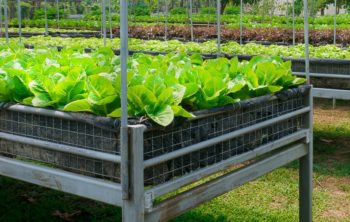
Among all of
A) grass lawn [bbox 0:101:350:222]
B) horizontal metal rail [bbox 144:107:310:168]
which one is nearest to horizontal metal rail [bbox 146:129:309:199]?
horizontal metal rail [bbox 144:107:310:168]

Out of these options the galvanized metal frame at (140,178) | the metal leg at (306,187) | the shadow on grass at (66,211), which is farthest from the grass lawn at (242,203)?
the galvanized metal frame at (140,178)

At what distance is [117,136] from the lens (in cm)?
249

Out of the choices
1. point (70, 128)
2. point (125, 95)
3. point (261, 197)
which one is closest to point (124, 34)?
point (125, 95)

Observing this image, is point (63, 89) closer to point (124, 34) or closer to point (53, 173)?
point (53, 173)

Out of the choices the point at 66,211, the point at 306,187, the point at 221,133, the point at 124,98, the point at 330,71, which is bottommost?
the point at 66,211

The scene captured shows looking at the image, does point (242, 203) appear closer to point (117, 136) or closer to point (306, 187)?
point (306, 187)

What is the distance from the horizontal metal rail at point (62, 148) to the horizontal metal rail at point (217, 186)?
0.29 meters

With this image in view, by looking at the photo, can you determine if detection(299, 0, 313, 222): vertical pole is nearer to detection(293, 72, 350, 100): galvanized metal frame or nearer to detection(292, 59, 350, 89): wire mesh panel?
detection(293, 72, 350, 100): galvanized metal frame

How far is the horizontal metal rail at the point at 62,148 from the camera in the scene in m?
2.49

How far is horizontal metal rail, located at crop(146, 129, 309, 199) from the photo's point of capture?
251cm

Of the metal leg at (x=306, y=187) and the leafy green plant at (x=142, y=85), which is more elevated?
the leafy green plant at (x=142, y=85)

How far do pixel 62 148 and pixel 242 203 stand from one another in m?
2.29

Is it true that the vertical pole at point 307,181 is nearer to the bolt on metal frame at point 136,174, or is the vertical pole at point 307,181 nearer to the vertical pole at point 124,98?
the bolt on metal frame at point 136,174

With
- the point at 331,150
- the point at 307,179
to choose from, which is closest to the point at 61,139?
the point at 307,179
